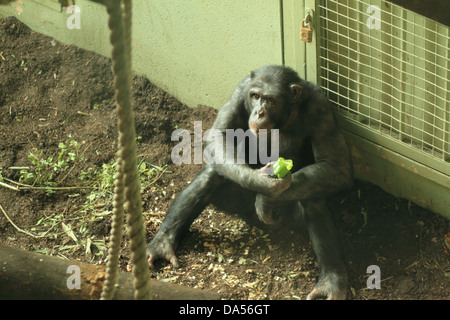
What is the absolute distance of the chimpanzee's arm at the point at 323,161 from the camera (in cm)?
525

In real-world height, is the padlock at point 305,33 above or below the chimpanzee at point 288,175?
above

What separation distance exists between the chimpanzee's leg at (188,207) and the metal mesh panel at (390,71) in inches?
49.4

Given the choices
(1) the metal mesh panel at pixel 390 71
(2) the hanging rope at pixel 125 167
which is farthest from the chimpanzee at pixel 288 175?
(2) the hanging rope at pixel 125 167

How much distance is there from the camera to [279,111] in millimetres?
5305

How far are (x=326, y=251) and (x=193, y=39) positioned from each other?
264 cm

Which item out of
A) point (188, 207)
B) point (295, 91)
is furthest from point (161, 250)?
point (295, 91)

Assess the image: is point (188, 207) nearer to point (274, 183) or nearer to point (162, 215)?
point (162, 215)

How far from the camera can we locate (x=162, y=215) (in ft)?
19.7

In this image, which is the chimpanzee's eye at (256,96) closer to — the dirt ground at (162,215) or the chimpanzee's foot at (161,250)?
the dirt ground at (162,215)

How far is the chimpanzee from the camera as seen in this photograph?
518 centimetres

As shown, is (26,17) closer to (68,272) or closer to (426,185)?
(426,185)

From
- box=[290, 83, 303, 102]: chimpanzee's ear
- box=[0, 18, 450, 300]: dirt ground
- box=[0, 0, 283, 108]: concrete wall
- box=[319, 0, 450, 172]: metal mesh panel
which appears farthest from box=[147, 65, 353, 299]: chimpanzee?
box=[0, 0, 283, 108]: concrete wall

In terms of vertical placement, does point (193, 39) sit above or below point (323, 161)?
above
